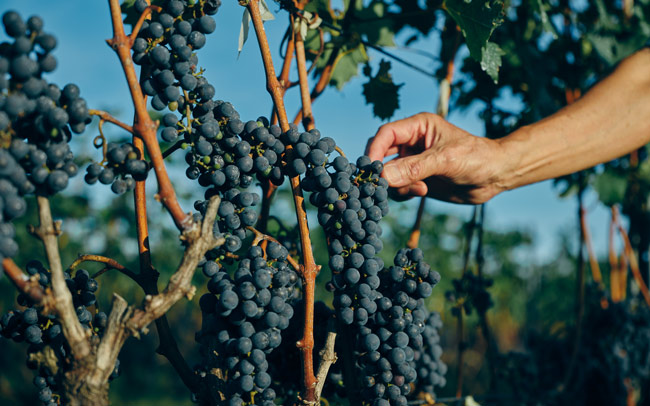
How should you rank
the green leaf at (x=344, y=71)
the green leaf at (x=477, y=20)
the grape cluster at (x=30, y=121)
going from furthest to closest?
the green leaf at (x=344, y=71) → the green leaf at (x=477, y=20) → the grape cluster at (x=30, y=121)

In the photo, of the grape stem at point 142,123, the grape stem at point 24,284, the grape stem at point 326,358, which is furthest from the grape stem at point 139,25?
the grape stem at point 326,358

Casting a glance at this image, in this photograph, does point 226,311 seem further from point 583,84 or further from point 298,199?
point 583,84

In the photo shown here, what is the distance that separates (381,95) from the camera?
1.90 m

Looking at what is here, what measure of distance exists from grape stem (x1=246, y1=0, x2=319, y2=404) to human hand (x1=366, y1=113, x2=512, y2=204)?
18.2 inches

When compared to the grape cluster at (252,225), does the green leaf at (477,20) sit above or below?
above

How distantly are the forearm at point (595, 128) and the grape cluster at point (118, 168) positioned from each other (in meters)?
1.46

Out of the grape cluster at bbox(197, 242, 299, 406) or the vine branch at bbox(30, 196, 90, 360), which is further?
the grape cluster at bbox(197, 242, 299, 406)

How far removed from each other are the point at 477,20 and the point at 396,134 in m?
0.44

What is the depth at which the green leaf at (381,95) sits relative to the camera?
1.88 meters

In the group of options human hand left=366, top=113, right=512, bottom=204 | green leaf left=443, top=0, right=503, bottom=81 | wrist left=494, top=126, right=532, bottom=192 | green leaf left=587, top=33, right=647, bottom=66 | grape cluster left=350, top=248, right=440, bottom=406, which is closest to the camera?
grape cluster left=350, top=248, right=440, bottom=406

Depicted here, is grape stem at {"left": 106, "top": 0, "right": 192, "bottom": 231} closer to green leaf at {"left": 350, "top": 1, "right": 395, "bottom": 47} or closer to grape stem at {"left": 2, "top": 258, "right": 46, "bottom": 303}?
grape stem at {"left": 2, "top": 258, "right": 46, "bottom": 303}

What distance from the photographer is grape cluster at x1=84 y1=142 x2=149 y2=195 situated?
0.93m

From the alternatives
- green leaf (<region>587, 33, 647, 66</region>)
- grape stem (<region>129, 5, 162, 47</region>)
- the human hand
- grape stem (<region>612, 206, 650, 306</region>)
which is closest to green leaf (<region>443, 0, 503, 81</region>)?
the human hand

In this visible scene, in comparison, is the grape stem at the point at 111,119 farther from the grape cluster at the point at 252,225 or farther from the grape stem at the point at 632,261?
the grape stem at the point at 632,261
